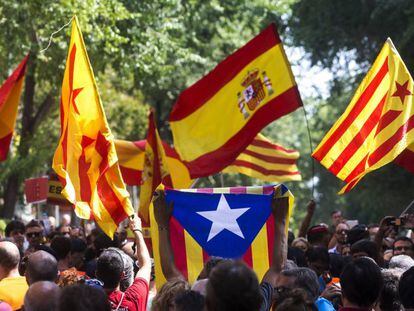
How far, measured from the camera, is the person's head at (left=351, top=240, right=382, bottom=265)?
29.6 feet

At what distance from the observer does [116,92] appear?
31.3 m

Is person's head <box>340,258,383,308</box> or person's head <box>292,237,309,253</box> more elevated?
person's head <box>292,237,309,253</box>

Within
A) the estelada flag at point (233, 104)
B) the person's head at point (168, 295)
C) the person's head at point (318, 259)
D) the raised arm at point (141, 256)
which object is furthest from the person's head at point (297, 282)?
the estelada flag at point (233, 104)

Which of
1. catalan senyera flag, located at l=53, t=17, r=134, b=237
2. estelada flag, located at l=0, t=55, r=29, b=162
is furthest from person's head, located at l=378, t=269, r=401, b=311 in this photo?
estelada flag, located at l=0, t=55, r=29, b=162

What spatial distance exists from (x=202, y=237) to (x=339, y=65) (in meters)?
19.5

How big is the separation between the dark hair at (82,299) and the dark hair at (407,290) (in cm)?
181

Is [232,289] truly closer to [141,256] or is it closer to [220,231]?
[141,256]

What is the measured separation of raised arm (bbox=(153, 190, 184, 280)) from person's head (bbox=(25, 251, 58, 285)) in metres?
0.75

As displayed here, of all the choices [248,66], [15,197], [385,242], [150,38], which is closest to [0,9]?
[150,38]

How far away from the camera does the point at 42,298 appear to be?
5367 millimetres

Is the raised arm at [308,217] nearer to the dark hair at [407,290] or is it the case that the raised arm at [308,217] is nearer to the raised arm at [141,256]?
the raised arm at [141,256]

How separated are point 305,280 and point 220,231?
123 cm

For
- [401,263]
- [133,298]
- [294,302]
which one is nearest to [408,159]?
[401,263]

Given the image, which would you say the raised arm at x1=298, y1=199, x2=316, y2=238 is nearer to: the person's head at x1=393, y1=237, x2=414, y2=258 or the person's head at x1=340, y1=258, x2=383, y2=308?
the person's head at x1=393, y1=237, x2=414, y2=258
